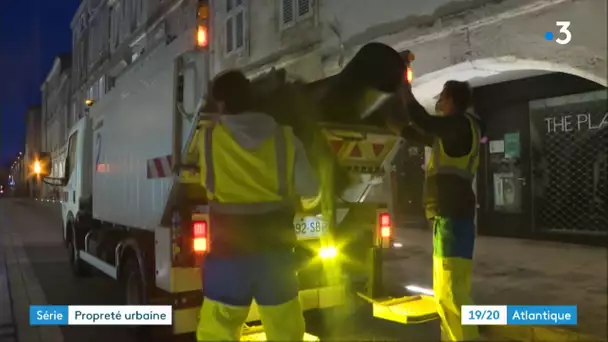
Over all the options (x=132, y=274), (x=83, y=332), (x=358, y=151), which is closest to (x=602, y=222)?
(x=358, y=151)

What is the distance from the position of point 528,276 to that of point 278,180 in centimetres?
506

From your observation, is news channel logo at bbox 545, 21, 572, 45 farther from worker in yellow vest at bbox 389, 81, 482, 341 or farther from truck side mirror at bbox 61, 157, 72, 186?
truck side mirror at bbox 61, 157, 72, 186

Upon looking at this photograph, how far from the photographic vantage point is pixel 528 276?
21.6ft

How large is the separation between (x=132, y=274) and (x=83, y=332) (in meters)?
0.94

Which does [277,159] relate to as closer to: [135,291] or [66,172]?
[135,291]

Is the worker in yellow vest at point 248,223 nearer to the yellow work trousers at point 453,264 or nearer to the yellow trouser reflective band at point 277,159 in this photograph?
the yellow trouser reflective band at point 277,159

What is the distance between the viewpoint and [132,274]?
4.51m

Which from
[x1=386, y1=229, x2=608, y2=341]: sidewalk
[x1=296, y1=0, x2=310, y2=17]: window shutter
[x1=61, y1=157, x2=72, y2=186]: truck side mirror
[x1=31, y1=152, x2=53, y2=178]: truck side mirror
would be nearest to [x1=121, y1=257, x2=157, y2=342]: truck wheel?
[x1=386, y1=229, x2=608, y2=341]: sidewalk

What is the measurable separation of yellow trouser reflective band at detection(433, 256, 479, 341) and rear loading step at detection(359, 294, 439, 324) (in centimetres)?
62

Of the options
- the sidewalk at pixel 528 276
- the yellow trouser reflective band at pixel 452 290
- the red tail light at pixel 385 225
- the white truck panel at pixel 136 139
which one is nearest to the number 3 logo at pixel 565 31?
the sidewalk at pixel 528 276

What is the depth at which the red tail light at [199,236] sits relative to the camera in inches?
147

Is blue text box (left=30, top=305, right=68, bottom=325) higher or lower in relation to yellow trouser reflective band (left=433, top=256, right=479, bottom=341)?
lower

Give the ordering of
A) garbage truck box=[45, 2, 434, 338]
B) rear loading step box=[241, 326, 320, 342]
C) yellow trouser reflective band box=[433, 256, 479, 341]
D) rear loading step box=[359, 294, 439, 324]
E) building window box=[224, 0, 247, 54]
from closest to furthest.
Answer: garbage truck box=[45, 2, 434, 338] → yellow trouser reflective band box=[433, 256, 479, 341] → rear loading step box=[241, 326, 320, 342] → rear loading step box=[359, 294, 439, 324] → building window box=[224, 0, 247, 54]

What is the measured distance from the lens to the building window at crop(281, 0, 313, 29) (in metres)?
8.70
